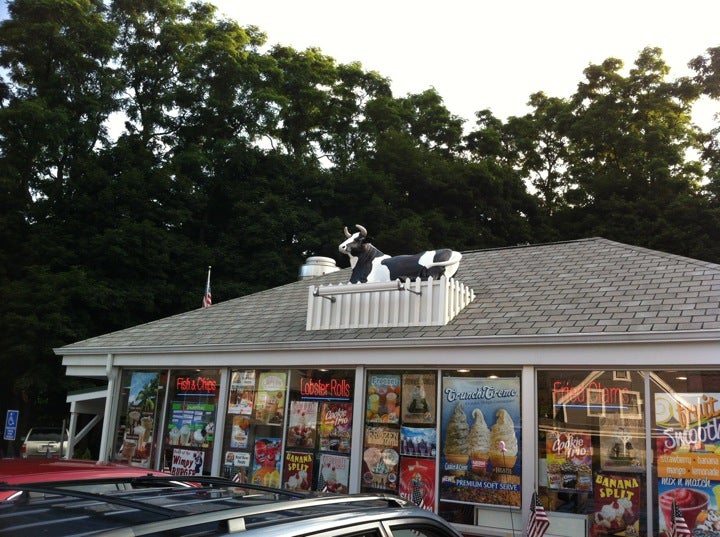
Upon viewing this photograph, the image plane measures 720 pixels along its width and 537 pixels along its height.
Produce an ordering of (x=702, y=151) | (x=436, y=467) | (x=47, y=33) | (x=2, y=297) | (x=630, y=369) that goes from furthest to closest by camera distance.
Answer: (x=702, y=151) → (x=47, y=33) → (x=2, y=297) → (x=436, y=467) → (x=630, y=369)

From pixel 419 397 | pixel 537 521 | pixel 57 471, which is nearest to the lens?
pixel 57 471

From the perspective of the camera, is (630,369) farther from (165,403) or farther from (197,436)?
(165,403)

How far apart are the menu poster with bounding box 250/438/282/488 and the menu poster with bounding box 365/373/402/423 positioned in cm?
187

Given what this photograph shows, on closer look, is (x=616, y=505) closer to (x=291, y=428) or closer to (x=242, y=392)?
(x=291, y=428)

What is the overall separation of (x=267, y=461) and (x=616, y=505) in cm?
553

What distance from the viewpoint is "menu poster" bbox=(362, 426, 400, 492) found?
976cm

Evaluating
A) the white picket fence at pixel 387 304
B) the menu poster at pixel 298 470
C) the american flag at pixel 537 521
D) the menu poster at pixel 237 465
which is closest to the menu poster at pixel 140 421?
the menu poster at pixel 237 465

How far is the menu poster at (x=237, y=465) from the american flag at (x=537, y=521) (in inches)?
196

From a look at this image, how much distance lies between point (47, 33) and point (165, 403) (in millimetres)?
24384

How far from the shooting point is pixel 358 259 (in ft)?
40.1

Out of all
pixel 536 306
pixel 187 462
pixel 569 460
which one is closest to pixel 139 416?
pixel 187 462

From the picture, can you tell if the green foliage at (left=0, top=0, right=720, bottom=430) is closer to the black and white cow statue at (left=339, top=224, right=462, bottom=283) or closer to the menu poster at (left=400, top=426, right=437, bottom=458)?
the black and white cow statue at (left=339, top=224, right=462, bottom=283)

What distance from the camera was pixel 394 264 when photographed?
11.5m

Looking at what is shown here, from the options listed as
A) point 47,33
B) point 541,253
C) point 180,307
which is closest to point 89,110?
point 47,33
